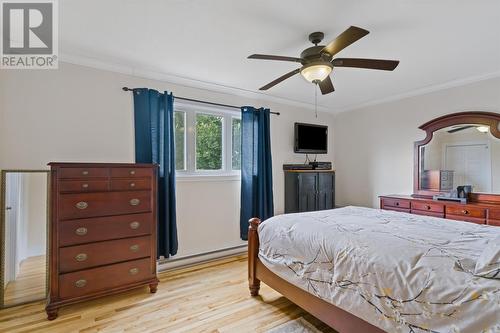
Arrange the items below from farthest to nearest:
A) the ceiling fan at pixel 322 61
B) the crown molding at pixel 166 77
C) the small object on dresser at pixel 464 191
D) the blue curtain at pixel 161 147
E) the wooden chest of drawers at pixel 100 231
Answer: the small object on dresser at pixel 464 191 < the blue curtain at pixel 161 147 < the crown molding at pixel 166 77 < the wooden chest of drawers at pixel 100 231 < the ceiling fan at pixel 322 61

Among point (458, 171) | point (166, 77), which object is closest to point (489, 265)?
point (458, 171)

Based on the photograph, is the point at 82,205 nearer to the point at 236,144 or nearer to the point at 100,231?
the point at 100,231

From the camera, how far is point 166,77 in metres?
3.21

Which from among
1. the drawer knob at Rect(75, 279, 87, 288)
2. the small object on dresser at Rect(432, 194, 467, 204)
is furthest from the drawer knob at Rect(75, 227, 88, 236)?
the small object on dresser at Rect(432, 194, 467, 204)

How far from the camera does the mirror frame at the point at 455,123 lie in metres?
3.08

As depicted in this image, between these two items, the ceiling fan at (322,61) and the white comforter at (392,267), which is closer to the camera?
the white comforter at (392,267)

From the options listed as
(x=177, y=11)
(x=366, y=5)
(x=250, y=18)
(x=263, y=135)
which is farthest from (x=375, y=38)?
(x=263, y=135)

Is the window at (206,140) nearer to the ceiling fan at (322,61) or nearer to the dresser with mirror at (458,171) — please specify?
the ceiling fan at (322,61)

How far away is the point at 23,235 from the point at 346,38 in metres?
3.29

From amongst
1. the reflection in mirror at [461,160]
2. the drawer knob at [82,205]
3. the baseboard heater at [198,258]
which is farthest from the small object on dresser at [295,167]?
the drawer knob at [82,205]

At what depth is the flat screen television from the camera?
171 inches

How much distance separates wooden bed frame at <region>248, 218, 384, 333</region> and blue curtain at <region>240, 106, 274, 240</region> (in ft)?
4.07

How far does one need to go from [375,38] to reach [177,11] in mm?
1704

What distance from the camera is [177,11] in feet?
6.31
